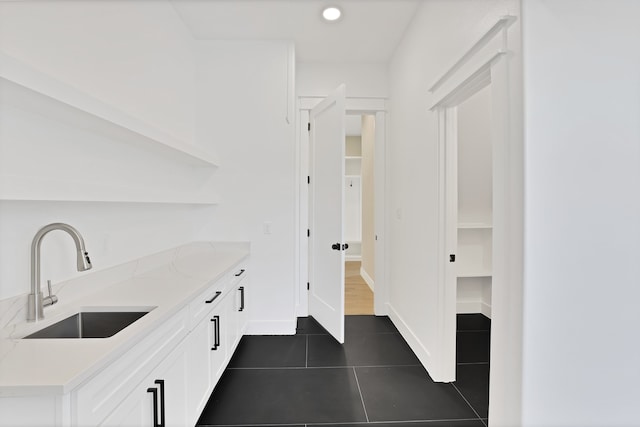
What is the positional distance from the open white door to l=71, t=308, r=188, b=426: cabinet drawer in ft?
5.44

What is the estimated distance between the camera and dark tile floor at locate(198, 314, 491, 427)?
175cm

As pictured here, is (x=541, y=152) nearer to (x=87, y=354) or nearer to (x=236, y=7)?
(x=87, y=354)

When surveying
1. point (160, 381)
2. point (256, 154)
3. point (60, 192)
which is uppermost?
point (256, 154)

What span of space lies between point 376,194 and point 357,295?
1598 mm

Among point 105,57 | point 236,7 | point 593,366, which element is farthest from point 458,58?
point 105,57

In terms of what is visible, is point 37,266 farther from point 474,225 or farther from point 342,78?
point 474,225

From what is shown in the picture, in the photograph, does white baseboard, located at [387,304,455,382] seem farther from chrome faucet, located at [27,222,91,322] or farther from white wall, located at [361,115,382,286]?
chrome faucet, located at [27,222,91,322]

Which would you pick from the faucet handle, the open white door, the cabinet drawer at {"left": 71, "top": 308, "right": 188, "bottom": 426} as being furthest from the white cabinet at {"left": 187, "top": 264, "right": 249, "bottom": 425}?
the open white door

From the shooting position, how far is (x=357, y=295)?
164 inches

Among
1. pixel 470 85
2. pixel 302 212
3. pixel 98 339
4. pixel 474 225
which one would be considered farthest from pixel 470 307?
pixel 98 339

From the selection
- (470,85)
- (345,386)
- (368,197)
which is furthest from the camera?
(368,197)

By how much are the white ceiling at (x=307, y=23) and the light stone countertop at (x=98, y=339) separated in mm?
2011

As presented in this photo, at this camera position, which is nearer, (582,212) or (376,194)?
(582,212)

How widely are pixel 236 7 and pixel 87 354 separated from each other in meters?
2.59
